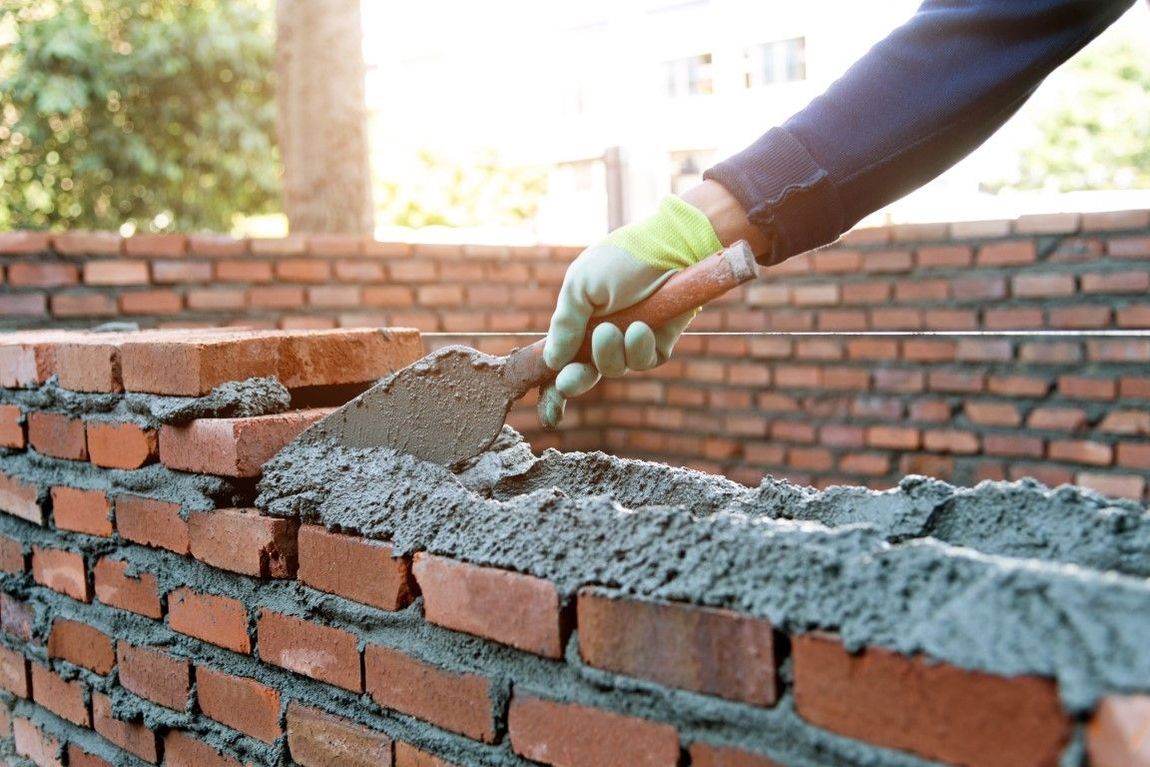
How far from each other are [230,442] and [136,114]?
37.0 ft

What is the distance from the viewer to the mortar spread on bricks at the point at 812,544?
2.15 feet

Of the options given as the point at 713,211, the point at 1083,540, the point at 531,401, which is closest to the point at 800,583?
the point at 1083,540

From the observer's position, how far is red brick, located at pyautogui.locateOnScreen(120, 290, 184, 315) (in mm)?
3441

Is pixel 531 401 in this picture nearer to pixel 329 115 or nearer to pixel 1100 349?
pixel 329 115

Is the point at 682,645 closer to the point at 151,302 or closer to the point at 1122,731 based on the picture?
the point at 1122,731

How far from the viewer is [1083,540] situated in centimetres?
89

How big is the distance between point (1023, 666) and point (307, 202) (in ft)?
14.8

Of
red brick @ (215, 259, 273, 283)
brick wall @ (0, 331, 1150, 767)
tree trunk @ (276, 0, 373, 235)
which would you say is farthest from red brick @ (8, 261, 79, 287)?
brick wall @ (0, 331, 1150, 767)

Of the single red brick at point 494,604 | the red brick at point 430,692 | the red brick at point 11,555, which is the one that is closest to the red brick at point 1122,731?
the single red brick at point 494,604

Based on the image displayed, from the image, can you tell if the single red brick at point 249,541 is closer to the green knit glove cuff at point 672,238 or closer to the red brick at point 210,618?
the red brick at point 210,618

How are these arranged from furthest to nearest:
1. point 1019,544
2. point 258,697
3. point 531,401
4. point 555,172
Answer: point 555,172 < point 531,401 < point 258,697 < point 1019,544

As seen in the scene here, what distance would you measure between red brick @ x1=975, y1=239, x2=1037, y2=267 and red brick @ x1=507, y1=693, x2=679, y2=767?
3.15m

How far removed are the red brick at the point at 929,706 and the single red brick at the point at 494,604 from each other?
28 cm

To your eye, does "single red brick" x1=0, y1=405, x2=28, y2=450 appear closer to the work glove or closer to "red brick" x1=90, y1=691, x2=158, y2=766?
"red brick" x1=90, y1=691, x2=158, y2=766
